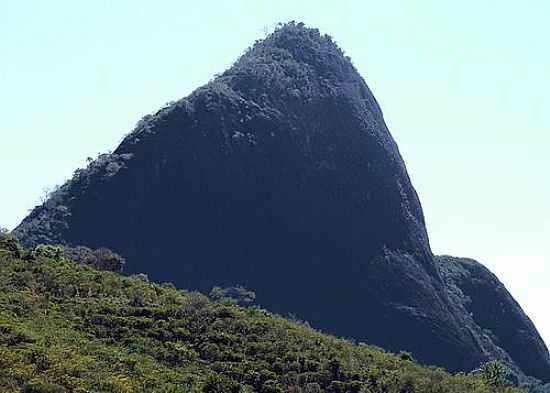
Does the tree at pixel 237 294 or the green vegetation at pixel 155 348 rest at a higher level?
the tree at pixel 237 294

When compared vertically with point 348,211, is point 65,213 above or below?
below

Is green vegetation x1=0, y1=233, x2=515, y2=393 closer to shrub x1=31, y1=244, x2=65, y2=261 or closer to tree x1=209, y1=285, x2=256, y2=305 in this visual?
shrub x1=31, y1=244, x2=65, y2=261

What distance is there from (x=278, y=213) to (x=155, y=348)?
11389 cm

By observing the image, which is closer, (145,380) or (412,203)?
(145,380)

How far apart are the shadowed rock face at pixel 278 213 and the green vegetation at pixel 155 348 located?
92.2 metres

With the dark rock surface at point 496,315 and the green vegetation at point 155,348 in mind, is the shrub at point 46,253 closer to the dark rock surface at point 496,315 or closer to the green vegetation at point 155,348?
the green vegetation at point 155,348

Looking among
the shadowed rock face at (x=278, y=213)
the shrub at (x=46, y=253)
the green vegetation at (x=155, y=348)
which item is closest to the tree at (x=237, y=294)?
the shadowed rock face at (x=278, y=213)

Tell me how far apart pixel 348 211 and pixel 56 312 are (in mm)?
117422

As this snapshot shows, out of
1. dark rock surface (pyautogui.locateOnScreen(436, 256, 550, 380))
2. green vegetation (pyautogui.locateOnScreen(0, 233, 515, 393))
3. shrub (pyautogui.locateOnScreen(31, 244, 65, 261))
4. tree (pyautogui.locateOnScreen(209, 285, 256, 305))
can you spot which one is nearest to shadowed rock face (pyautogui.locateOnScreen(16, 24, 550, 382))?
dark rock surface (pyautogui.locateOnScreen(436, 256, 550, 380))

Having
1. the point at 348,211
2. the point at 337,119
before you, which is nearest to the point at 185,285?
the point at 348,211

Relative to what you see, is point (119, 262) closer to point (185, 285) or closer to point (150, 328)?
point (150, 328)

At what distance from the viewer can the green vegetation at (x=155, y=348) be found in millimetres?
31641

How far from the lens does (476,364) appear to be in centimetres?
13912

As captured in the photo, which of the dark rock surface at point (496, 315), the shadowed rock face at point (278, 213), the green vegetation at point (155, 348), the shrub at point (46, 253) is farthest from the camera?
the dark rock surface at point (496, 315)
